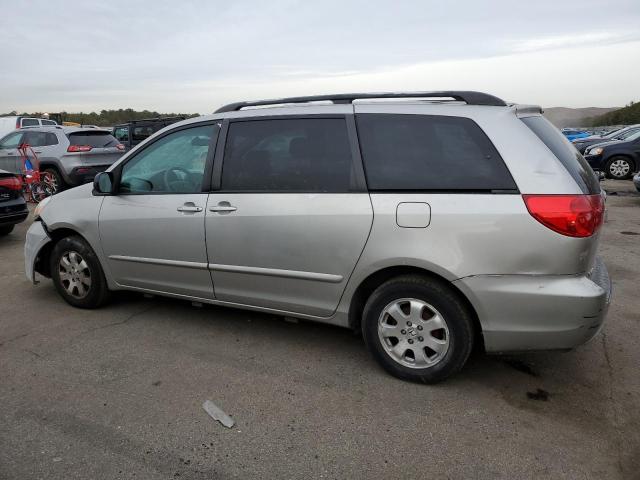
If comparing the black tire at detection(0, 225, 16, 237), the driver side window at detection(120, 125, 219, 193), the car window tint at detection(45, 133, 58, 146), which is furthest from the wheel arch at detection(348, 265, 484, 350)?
the car window tint at detection(45, 133, 58, 146)

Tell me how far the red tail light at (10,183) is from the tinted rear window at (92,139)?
13.7 ft

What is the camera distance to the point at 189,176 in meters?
3.91

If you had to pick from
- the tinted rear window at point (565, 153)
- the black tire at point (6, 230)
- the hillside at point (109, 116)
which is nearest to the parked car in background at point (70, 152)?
the black tire at point (6, 230)

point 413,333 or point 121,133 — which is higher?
point 121,133

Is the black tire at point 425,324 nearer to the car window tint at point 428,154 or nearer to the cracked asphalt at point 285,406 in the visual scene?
the cracked asphalt at point 285,406

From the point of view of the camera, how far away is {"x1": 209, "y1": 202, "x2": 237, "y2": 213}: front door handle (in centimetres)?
361

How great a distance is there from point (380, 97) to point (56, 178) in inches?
405

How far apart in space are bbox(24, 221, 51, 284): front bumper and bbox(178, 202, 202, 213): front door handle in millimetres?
1570

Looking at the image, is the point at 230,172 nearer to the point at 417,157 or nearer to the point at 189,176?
the point at 189,176

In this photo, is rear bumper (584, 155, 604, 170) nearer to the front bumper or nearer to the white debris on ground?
the front bumper

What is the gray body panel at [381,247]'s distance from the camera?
283 centimetres

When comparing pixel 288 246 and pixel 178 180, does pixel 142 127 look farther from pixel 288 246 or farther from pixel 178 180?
pixel 288 246

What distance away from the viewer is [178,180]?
3975 millimetres

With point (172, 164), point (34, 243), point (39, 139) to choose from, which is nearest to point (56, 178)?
point (39, 139)
